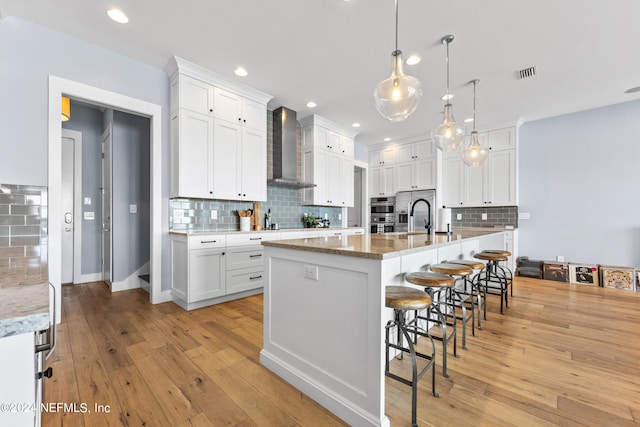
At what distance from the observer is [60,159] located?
104 inches

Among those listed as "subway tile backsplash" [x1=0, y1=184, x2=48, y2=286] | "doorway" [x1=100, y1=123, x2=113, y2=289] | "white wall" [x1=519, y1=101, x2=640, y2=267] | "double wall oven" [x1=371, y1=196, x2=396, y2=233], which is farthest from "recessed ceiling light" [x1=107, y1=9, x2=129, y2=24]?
"white wall" [x1=519, y1=101, x2=640, y2=267]

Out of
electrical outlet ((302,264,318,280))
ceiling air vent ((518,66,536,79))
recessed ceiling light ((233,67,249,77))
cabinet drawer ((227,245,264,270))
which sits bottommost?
cabinet drawer ((227,245,264,270))

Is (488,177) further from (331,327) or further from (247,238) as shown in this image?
(331,327)

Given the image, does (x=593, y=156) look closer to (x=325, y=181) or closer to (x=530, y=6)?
(x=530, y=6)

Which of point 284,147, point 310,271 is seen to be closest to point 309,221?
point 284,147

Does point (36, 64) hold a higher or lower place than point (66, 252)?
higher

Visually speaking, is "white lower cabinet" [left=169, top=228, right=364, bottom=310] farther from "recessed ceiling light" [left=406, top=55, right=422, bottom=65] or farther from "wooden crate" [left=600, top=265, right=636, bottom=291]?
"wooden crate" [left=600, top=265, right=636, bottom=291]

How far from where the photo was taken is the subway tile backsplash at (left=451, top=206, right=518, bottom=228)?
525cm

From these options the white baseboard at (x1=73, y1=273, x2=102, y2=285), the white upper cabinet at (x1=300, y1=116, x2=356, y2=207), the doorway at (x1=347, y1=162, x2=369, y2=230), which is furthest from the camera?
the doorway at (x1=347, y1=162, x2=369, y2=230)

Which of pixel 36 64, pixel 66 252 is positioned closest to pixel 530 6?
pixel 36 64

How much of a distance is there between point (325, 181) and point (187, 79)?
2.70 m

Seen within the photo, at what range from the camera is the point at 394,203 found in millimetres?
6496

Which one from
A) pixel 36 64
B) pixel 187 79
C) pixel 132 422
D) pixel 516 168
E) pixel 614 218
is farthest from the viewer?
pixel 516 168

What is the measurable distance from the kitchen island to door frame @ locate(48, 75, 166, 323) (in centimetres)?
187
